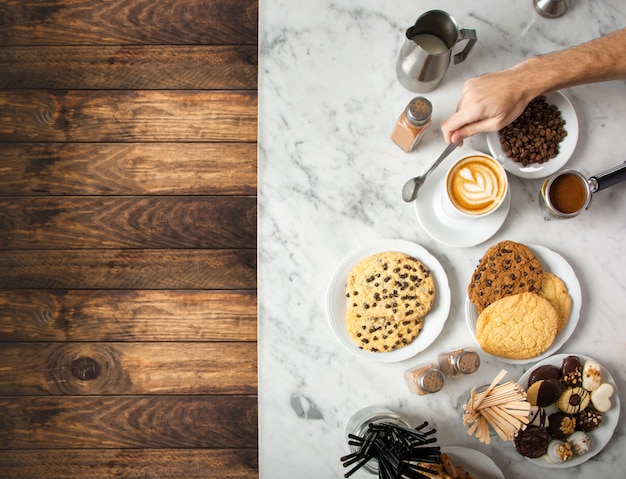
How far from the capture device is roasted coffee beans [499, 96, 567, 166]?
1247mm

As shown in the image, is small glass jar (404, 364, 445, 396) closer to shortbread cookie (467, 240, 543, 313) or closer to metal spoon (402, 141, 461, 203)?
shortbread cookie (467, 240, 543, 313)

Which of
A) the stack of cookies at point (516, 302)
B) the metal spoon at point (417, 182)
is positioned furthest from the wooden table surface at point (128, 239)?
the stack of cookies at point (516, 302)

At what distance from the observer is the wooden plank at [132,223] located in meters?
1.97

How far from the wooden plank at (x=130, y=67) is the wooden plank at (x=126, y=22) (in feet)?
0.10

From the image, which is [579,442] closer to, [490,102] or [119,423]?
[490,102]

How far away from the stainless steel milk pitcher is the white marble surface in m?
0.05

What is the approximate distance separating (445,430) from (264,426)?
1.44 feet

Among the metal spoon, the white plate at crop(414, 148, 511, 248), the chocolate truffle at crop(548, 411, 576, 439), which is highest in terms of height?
the metal spoon

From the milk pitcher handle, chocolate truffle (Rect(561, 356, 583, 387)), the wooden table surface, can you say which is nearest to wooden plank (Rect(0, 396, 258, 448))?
the wooden table surface

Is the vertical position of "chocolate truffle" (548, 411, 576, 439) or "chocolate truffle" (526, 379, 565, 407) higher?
"chocolate truffle" (526, 379, 565, 407)

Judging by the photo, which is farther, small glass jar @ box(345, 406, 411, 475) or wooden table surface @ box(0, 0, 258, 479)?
wooden table surface @ box(0, 0, 258, 479)

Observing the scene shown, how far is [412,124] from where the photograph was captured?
1.17m

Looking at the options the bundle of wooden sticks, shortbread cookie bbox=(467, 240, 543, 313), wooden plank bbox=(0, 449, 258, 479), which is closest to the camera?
A: the bundle of wooden sticks

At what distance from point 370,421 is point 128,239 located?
1202 mm
